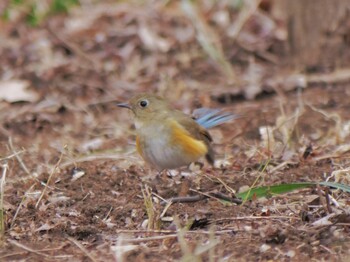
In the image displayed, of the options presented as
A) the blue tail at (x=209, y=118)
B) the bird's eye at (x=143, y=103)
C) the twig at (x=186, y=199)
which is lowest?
the twig at (x=186, y=199)

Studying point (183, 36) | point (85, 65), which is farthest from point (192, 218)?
point (183, 36)

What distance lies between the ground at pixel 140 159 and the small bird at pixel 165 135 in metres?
0.15

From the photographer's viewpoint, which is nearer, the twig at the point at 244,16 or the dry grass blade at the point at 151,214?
the dry grass blade at the point at 151,214

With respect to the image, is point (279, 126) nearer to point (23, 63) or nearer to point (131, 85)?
point (131, 85)

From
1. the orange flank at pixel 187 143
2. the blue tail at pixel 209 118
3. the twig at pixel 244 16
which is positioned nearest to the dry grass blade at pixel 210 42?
the twig at pixel 244 16

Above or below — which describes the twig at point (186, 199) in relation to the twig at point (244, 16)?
above

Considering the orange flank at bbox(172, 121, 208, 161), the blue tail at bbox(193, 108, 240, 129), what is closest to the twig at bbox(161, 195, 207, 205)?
the orange flank at bbox(172, 121, 208, 161)

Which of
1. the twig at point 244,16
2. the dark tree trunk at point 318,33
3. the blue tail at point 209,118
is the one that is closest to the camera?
the blue tail at point 209,118

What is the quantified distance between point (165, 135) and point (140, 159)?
76 centimetres

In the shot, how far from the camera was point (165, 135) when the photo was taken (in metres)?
5.54

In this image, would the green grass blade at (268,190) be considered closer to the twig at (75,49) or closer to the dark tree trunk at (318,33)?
the dark tree trunk at (318,33)

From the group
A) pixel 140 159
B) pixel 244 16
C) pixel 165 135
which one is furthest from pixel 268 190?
pixel 244 16

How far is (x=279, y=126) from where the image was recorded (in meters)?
6.23

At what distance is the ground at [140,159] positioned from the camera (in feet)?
14.5
